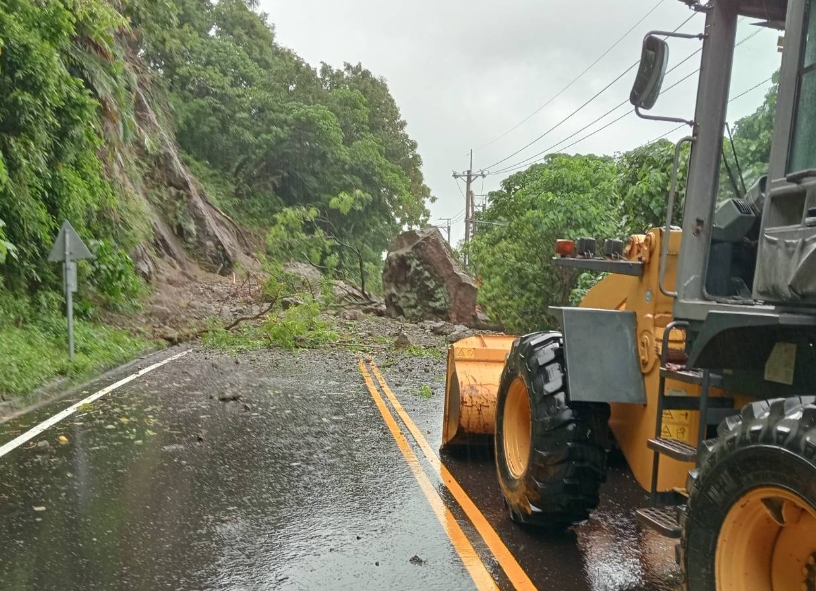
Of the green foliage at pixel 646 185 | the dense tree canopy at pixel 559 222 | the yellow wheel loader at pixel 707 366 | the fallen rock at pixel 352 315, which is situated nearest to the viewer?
the yellow wheel loader at pixel 707 366

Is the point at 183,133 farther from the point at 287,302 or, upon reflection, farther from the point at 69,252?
the point at 69,252

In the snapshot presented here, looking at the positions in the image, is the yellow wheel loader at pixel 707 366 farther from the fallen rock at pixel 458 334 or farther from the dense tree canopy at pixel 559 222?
the fallen rock at pixel 458 334

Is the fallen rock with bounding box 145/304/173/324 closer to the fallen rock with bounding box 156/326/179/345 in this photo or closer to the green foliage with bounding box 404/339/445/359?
the fallen rock with bounding box 156/326/179/345

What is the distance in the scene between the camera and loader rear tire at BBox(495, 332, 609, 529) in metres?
4.65

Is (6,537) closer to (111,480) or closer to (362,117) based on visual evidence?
(111,480)

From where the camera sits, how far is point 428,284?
88.5ft

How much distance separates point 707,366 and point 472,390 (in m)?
3.75

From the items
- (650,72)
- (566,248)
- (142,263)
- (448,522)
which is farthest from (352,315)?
(650,72)

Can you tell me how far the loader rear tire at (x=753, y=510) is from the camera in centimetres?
261

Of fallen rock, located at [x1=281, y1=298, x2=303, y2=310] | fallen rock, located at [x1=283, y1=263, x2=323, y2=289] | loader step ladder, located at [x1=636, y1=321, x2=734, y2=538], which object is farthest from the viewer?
fallen rock, located at [x1=283, y1=263, x2=323, y2=289]

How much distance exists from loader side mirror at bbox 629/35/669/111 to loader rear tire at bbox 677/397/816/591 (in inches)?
74.4

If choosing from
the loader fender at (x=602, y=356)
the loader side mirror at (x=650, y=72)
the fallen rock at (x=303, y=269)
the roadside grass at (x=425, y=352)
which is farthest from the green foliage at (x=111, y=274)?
the loader side mirror at (x=650, y=72)

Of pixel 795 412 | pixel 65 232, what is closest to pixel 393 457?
pixel 795 412

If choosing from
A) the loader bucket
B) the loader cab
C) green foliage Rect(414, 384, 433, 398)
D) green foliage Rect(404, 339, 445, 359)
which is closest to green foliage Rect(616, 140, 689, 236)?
the loader bucket
